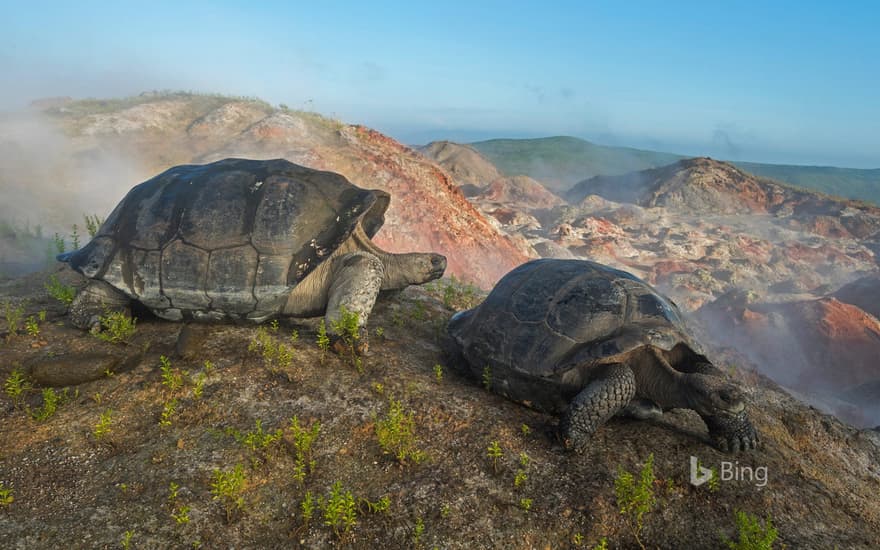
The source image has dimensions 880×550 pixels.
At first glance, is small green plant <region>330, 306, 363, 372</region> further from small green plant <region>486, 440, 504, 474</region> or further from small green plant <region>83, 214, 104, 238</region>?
small green plant <region>83, 214, 104, 238</region>

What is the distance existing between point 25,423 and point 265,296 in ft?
7.46

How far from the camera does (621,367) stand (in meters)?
4.20

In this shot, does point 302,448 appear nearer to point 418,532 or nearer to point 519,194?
point 418,532

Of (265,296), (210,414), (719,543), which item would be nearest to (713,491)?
(719,543)

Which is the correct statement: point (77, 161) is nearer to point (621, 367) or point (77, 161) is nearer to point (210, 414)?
point (210, 414)

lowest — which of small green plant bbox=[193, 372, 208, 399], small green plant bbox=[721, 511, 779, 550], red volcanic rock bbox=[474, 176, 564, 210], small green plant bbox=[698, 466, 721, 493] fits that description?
red volcanic rock bbox=[474, 176, 564, 210]

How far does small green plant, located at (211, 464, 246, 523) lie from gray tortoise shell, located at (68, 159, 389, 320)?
2404 mm

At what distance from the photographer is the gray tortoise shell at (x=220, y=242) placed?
17.3 feet

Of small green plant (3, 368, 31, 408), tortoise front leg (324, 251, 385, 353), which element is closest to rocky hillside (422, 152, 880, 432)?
tortoise front leg (324, 251, 385, 353)

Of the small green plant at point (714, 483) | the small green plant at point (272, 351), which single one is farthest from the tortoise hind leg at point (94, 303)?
the small green plant at point (714, 483)

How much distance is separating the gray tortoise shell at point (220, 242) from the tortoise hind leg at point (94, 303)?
17 cm

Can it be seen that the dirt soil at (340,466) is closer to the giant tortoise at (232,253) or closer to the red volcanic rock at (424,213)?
the giant tortoise at (232,253)

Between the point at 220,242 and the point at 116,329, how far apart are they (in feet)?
4.59

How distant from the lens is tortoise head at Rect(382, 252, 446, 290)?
6.39m
